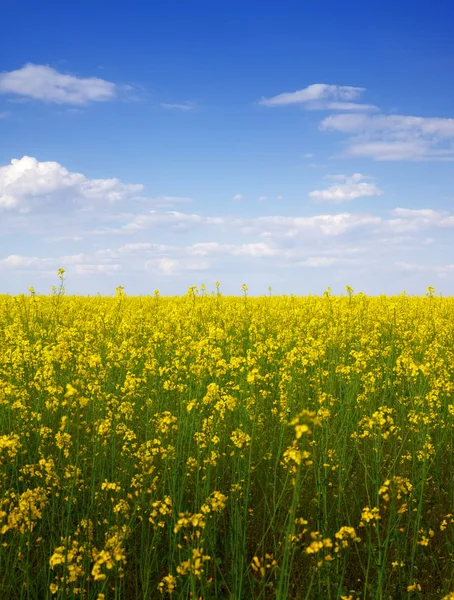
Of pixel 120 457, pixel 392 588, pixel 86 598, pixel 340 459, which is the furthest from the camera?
pixel 120 457

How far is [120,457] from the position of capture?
14.1 feet

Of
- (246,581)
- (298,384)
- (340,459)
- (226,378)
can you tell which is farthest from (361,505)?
(226,378)

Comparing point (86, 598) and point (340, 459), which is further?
point (340, 459)

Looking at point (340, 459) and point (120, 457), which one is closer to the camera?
point (340, 459)

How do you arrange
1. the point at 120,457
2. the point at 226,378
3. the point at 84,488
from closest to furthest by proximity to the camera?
the point at 84,488 < the point at 120,457 < the point at 226,378

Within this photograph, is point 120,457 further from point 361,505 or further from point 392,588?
point 392,588

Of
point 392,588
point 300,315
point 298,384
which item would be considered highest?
point 300,315

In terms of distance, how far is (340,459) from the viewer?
401cm

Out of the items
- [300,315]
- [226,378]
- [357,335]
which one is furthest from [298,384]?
[300,315]

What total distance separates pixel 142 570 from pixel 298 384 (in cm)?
310

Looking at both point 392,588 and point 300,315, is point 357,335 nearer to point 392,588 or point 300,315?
point 300,315

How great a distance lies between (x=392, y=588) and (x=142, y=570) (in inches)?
63.4

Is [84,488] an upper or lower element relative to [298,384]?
lower

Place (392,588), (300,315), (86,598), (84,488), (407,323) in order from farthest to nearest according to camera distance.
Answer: (300,315)
(407,323)
(84,488)
(392,588)
(86,598)
